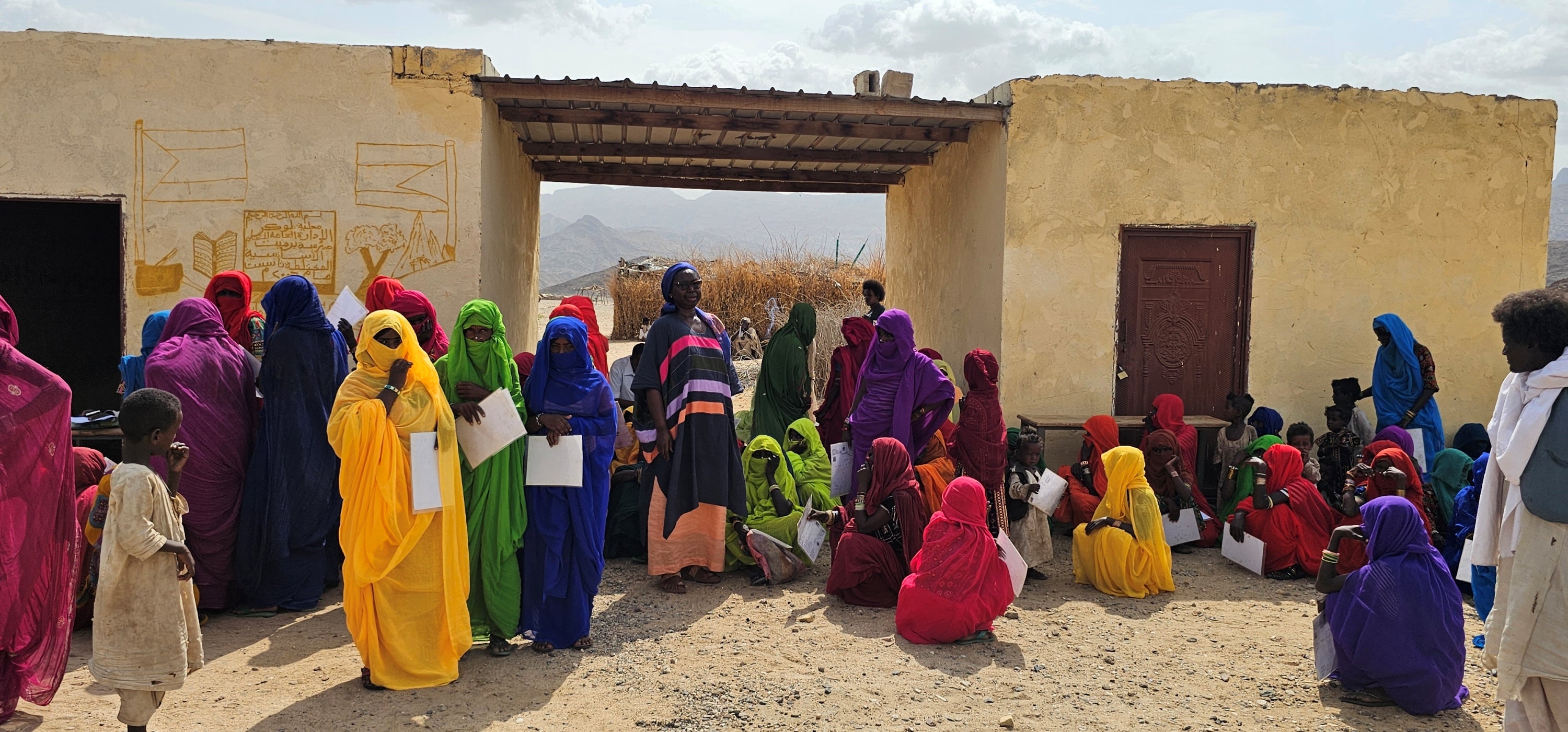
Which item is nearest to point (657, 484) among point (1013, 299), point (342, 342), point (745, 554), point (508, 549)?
point (745, 554)

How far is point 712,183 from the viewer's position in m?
10.2

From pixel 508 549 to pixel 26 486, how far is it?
1628 mm

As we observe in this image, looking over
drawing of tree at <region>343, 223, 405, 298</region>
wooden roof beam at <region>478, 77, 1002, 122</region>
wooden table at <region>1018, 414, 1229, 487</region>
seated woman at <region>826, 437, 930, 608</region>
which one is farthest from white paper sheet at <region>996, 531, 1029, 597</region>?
drawing of tree at <region>343, 223, 405, 298</region>

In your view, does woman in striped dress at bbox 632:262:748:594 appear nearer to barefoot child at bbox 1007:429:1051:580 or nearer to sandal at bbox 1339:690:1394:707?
barefoot child at bbox 1007:429:1051:580

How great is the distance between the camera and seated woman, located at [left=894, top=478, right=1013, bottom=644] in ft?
14.8

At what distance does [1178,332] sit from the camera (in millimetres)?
7555

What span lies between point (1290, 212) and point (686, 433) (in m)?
4.96

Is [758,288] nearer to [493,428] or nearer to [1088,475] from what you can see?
[1088,475]

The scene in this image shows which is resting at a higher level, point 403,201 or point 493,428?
point 403,201

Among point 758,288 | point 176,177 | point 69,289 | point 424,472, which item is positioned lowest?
point 424,472

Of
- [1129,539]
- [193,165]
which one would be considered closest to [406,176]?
[193,165]

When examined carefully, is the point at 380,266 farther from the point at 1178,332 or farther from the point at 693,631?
the point at 1178,332

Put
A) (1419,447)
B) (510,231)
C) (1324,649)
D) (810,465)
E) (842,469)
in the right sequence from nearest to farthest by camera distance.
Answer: (1324,649) → (842,469) → (810,465) → (1419,447) → (510,231)

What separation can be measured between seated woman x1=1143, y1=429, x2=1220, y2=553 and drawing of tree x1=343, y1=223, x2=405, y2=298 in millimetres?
4987
